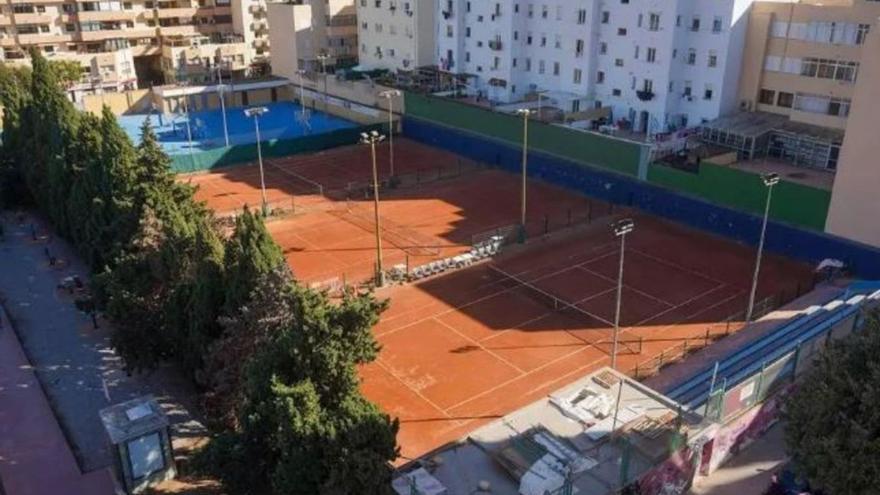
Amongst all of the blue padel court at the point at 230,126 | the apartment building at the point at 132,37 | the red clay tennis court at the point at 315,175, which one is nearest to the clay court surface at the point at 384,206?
the red clay tennis court at the point at 315,175

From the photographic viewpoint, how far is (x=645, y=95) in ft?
161

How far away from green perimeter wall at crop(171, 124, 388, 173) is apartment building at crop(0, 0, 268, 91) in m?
25.1

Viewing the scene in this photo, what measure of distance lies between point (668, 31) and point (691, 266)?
1885cm

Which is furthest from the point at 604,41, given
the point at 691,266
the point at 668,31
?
the point at 691,266

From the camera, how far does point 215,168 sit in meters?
52.7

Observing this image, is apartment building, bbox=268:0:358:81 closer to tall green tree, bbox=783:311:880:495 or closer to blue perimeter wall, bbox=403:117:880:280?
blue perimeter wall, bbox=403:117:880:280

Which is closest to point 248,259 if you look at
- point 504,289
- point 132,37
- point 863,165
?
point 504,289

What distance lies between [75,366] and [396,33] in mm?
49534

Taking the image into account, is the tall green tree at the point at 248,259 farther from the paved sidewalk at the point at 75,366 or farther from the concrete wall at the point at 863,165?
the concrete wall at the point at 863,165

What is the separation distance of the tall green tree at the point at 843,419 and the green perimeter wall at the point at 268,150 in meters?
44.0

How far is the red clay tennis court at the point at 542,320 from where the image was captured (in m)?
24.7

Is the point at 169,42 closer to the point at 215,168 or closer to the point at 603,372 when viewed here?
the point at 215,168

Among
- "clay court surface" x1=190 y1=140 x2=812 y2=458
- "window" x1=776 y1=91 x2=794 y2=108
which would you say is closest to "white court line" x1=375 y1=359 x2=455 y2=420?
"clay court surface" x1=190 y1=140 x2=812 y2=458

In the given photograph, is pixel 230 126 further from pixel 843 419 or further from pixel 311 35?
pixel 843 419
